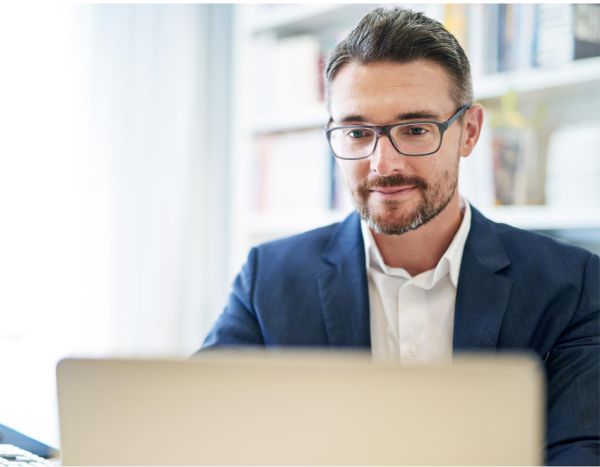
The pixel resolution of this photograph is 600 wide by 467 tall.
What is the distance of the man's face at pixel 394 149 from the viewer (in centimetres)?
138

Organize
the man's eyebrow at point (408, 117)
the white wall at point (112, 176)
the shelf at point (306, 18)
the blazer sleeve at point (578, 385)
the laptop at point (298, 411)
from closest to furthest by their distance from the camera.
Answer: the laptop at point (298, 411)
the blazer sleeve at point (578, 385)
the man's eyebrow at point (408, 117)
the white wall at point (112, 176)
the shelf at point (306, 18)

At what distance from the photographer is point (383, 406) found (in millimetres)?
588

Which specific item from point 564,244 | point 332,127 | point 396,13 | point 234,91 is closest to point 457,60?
point 396,13

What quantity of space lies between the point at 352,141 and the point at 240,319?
0.43 m

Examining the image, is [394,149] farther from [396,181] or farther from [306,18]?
[306,18]

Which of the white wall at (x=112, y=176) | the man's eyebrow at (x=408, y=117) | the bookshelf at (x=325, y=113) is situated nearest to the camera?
the man's eyebrow at (x=408, y=117)

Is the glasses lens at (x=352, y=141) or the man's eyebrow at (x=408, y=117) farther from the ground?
the man's eyebrow at (x=408, y=117)

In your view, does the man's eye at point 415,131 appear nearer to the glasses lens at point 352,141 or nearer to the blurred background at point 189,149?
the glasses lens at point 352,141

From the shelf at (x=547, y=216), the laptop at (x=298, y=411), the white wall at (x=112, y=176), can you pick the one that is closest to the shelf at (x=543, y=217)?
the shelf at (x=547, y=216)

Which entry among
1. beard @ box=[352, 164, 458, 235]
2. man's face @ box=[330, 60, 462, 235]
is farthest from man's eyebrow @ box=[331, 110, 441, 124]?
beard @ box=[352, 164, 458, 235]

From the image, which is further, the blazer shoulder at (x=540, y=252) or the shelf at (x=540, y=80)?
the shelf at (x=540, y=80)

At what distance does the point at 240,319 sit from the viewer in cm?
148

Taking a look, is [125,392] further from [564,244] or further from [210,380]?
[564,244]

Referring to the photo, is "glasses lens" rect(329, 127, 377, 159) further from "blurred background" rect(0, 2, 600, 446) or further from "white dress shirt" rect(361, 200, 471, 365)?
"blurred background" rect(0, 2, 600, 446)
